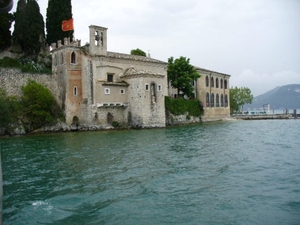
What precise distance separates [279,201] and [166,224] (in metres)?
3.27

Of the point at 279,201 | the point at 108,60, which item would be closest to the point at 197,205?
the point at 279,201

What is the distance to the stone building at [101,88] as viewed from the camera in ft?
106

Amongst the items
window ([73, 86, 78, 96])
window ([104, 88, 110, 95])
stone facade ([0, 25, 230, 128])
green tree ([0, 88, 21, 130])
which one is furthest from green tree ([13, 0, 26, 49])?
window ([104, 88, 110, 95])

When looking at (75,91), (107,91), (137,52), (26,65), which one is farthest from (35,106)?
(137,52)

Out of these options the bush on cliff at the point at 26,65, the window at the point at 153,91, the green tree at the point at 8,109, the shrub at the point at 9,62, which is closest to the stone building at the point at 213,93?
the window at the point at 153,91

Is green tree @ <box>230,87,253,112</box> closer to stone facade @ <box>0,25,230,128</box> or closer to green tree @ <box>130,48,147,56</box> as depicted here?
green tree @ <box>130,48,147,56</box>

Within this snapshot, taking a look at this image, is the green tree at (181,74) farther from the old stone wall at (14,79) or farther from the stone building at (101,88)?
the old stone wall at (14,79)

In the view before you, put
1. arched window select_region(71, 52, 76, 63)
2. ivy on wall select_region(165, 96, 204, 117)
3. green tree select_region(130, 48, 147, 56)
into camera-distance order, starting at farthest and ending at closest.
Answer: green tree select_region(130, 48, 147, 56)
ivy on wall select_region(165, 96, 204, 117)
arched window select_region(71, 52, 76, 63)

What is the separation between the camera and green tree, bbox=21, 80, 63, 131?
1176 inches

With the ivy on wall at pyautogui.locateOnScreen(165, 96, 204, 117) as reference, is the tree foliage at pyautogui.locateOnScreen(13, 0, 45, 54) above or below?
above

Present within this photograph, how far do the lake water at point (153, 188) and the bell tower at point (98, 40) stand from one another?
63.0ft

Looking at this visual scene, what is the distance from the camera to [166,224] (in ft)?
21.8

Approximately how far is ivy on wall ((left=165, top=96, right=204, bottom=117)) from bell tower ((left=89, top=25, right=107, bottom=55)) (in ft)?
33.4

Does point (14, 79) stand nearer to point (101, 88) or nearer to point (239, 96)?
point (101, 88)
